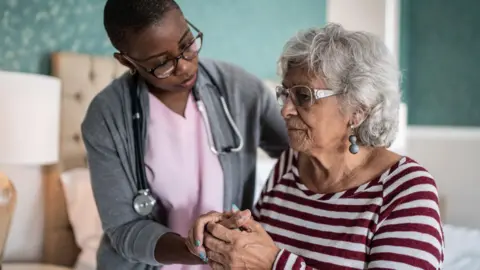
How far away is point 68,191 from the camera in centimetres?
260

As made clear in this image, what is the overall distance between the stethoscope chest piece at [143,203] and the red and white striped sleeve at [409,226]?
621 mm

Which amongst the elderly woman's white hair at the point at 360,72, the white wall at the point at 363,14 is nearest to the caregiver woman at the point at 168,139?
the elderly woman's white hair at the point at 360,72

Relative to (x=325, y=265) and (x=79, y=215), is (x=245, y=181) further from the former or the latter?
(x=79, y=215)

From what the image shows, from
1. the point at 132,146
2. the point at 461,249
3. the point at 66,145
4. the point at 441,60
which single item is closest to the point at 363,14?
the point at 441,60

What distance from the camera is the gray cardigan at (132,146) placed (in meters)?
1.56

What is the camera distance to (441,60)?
444 cm

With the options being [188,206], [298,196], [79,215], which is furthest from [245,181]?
[79,215]

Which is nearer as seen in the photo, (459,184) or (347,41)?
(347,41)

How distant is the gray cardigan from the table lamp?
63 cm

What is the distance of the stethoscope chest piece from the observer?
156 centimetres

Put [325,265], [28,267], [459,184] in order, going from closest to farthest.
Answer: [325,265] → [28,267] → [459,184]

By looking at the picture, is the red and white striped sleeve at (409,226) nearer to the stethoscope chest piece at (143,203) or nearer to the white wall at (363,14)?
the stethoscope chest piece at (143,203)

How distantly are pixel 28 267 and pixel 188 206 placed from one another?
43.3 inches

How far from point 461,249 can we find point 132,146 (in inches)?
61.3
